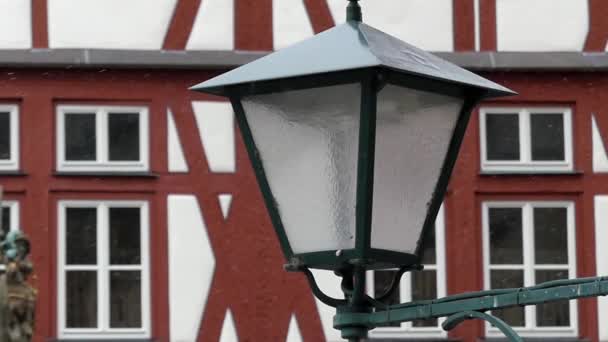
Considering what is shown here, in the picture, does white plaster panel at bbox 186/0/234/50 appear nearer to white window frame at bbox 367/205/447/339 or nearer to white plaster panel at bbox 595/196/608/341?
white window frame at bbox 367/205/447/339

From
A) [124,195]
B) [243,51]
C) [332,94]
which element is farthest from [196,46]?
[332,94]

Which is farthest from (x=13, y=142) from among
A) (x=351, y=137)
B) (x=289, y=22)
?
(x=351, y=137)

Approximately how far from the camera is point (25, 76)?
14258mm

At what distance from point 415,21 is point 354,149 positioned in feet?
34.5

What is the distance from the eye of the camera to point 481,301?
3945 mm

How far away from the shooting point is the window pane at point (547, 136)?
48.4 ft

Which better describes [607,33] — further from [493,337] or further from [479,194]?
[493,337]

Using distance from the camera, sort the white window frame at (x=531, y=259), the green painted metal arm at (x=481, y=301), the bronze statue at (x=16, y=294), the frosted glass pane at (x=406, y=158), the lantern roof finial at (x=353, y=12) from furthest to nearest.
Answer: the white window frame at (x=531, y=259) < the bronze statue at (x=16, y=294) < the lantern roof finial at (x=353, y=12) < the frosted glass pane at (x=406, y=158) < the green painted metal arm at (x=481, y=301)

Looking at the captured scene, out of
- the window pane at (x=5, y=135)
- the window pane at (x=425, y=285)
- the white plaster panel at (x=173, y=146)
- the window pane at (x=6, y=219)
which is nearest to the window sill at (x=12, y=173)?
the window pane at (x=5, y=135)

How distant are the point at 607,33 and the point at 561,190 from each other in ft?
4.23

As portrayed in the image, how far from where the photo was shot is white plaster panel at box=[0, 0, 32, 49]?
1423 centimetres

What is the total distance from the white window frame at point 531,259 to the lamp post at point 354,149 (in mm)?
10410

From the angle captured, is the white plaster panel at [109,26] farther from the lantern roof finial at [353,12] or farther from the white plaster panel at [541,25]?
the lantern roof finial at [353,12]

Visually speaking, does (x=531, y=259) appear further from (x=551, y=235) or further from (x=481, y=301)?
(x=481, y=301)
